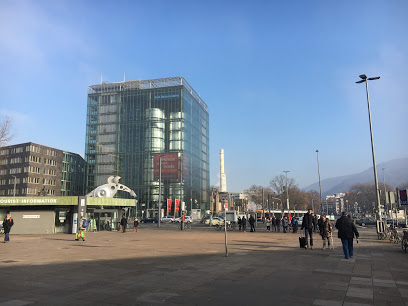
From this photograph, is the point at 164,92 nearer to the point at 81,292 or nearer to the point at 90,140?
the point at 90,140

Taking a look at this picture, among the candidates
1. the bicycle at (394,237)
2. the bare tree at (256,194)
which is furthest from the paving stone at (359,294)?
the bare tree at (256,194)

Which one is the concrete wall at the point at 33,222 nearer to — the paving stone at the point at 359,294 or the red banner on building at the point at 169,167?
the paving stone at the point at 359,294

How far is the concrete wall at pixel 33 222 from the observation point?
99.2 feet

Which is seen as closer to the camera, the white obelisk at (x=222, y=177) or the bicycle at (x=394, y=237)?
the bicycle at (x=394, y=237)

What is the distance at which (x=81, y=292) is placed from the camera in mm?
7328

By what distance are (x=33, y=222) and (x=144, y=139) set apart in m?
61.6

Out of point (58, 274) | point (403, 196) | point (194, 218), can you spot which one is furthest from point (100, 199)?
point (194, 218)

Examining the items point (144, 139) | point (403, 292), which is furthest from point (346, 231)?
point (144, 139)

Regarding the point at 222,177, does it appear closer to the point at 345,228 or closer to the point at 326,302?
the point at 345,228

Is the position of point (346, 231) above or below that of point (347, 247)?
above

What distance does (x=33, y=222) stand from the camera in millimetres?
30453

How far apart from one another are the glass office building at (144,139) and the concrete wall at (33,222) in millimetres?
56192

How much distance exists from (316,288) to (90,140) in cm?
9428

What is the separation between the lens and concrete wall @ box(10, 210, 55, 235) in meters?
30.2
